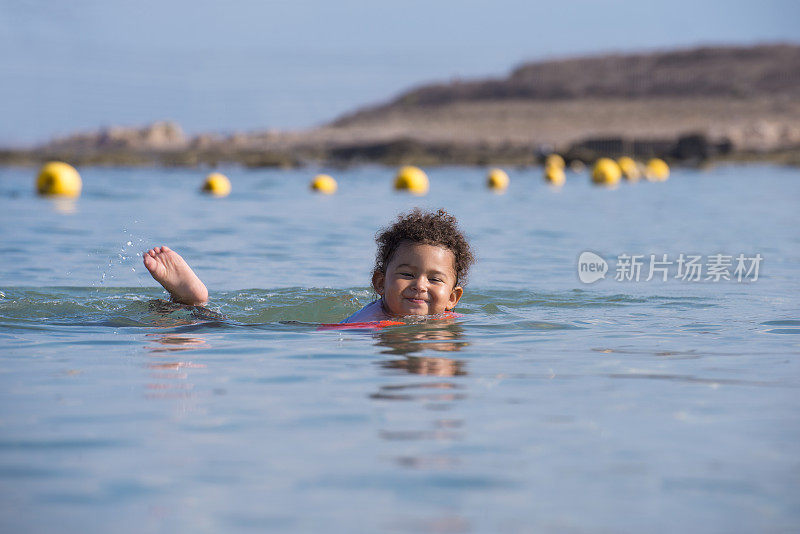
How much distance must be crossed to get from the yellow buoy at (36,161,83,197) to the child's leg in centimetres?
1769

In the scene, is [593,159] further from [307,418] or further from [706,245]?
[307,418]

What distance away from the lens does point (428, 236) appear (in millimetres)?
7414

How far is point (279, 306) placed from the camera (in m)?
8.82

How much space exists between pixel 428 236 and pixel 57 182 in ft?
62.4

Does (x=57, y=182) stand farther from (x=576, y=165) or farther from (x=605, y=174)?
(x=576, y=165)

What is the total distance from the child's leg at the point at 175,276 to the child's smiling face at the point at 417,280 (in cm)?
152

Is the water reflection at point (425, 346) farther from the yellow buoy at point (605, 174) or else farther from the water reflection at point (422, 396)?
the yellow buoy at point (605, 174)

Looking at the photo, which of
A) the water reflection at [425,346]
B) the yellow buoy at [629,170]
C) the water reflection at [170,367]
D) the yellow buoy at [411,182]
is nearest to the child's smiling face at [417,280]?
the water reflection at [425,346]

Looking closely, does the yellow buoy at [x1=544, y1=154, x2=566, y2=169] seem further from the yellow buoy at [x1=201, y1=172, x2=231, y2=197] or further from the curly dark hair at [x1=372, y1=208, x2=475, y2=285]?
the curly dark hair at [x1=372, y1=208, x2=475, y2=285]

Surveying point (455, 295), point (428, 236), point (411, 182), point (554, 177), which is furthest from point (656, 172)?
point (428, 236)

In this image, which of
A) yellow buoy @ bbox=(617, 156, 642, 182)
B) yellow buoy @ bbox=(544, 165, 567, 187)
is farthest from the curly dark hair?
yellow buoy @ bbox=(617, 156, 642, 182)

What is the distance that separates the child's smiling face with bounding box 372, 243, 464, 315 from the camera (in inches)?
288

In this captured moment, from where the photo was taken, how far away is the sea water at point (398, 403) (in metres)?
3.41

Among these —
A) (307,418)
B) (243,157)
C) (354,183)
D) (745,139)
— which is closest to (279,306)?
(307,418)
